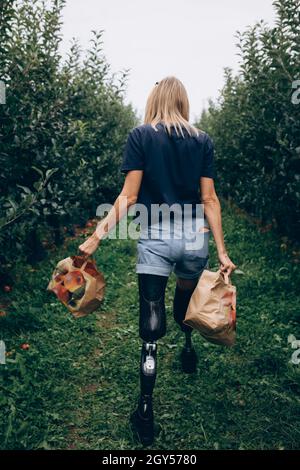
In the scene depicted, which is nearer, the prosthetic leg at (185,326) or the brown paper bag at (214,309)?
the brown paper bag at (214,309)

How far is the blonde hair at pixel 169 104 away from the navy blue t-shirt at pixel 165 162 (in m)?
0.05

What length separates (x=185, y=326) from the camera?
3818 mm

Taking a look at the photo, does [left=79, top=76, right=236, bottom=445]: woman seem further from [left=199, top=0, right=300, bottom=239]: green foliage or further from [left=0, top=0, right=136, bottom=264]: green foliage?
[left=199, top=0, right=300, bottom=239]: green foliage

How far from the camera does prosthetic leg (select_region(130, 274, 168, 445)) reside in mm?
3004

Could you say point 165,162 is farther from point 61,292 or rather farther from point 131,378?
point 131,378

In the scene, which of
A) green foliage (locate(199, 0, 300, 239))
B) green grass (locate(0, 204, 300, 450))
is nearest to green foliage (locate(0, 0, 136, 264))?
green grass (locate(0, 204, 300, 450))

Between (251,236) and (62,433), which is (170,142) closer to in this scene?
(62,433)

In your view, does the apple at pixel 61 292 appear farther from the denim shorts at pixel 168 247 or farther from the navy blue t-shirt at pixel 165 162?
the navy blue t-shirt at pixel 165 162

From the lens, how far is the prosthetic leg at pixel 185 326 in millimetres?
3568

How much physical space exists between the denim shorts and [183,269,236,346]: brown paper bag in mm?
191

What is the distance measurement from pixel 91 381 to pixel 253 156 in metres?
5.55

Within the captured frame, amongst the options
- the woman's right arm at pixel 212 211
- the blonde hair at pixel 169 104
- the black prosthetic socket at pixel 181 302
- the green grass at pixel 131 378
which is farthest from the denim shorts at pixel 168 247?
the green grass at pixel 131 378

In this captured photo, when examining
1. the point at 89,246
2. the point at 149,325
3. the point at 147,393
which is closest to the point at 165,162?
the point at 89,246

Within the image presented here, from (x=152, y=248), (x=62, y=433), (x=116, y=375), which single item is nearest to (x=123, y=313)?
(x=116, y=375)
